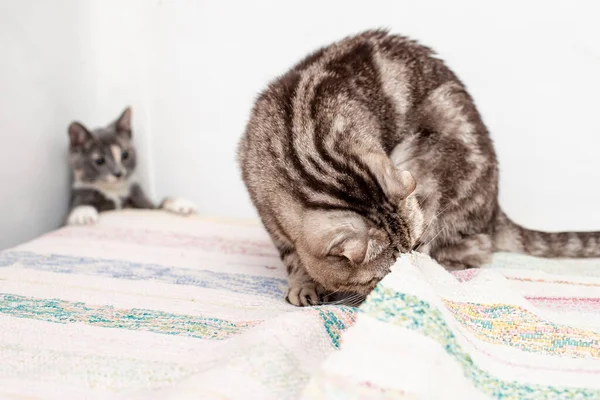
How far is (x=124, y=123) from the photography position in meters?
2.85

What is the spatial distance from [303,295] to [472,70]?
1.33 meters

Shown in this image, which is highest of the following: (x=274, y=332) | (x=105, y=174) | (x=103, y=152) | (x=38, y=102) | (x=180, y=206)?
(x=38, y=102)

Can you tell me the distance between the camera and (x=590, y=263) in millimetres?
2061

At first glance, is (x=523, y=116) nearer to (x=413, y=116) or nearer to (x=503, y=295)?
(x=413, y=116)

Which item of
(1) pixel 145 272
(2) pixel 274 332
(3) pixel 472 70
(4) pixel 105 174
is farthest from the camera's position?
(4) pixel 105 174

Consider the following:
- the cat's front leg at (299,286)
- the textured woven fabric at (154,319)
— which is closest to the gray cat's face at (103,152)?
the textured woven fabric at (154,319)

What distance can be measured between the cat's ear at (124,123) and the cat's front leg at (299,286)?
1.32 metres

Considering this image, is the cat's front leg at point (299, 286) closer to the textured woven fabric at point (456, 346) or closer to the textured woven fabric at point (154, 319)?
the textured woven fabric at point (154, 319)

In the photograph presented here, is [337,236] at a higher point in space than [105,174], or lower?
higher

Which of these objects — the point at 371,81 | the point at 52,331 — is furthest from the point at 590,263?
the point at 52,331

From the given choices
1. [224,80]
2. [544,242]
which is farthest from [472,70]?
[224,80]

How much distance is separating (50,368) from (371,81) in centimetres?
120

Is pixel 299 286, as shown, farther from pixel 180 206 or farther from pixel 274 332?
pixel 180 206

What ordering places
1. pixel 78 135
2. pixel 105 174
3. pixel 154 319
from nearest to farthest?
pixel 154 319 < pixel 78 135 < pixel 105 174
